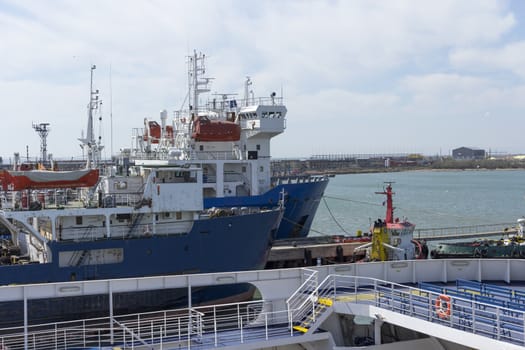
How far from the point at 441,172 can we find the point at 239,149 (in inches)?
6191

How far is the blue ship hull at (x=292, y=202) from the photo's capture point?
97.9ft

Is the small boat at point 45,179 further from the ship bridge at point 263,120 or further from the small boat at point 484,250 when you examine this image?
the small boat at point 484,250

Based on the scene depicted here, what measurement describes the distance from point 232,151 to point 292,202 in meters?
4.22

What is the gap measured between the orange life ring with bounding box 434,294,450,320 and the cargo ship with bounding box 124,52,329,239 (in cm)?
1734

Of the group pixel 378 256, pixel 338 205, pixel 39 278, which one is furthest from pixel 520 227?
pixel 338 205

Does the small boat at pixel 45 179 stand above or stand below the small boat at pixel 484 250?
above

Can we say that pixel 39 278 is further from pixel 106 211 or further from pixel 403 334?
pixel 403 334

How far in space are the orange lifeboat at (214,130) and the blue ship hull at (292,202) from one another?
3.32 meters

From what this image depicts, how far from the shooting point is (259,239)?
24.0 meters

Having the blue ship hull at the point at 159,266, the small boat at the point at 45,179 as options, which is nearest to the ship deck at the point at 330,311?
the blue ship hull at the point at 159,266

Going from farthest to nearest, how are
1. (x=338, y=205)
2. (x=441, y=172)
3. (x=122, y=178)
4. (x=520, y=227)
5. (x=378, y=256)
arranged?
(x=441, y=172)
(x=338, y=205)
(x=520, y=227)
(x=378, y=256)
(x=122, y=178)

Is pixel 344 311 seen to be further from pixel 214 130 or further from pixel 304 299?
pixel 214 130

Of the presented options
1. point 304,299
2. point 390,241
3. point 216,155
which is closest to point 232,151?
point 216,155

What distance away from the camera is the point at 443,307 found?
12.2 meters
